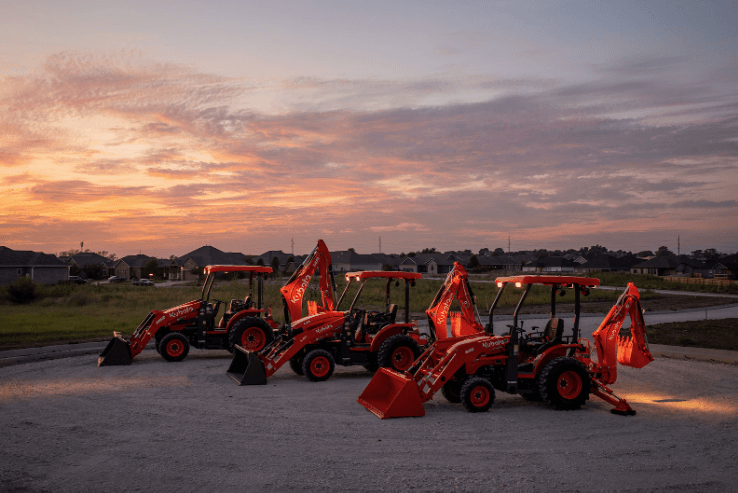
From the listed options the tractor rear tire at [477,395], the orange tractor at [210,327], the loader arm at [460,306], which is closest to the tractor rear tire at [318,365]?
the orange tractor at [210,327]

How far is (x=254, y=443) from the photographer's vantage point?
843 centimetres

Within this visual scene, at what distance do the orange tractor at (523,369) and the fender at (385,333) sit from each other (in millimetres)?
2832

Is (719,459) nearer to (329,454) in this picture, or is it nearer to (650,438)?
(650,438)

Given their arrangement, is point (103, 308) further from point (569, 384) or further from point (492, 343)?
point (569, 384)

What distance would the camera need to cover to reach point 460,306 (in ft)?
49.2

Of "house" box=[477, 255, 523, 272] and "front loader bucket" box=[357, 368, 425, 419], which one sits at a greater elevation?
"house" box=[477, 255, 523, 272]

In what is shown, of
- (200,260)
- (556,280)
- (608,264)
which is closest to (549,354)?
(556,280)

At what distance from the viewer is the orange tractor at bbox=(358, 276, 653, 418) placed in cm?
1048

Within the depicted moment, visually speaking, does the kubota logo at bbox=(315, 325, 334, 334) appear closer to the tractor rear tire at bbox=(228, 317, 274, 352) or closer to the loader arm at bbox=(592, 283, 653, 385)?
the tractor rear tire at bbox=(228, 317, 274, 352)

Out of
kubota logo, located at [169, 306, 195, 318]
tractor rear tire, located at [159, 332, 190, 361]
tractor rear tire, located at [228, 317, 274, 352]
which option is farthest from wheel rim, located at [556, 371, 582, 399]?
kubota logo, located at [169, 306, 195, 318]

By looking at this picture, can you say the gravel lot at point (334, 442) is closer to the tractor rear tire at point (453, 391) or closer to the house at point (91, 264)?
the tractor rear tire at point (453, 391)

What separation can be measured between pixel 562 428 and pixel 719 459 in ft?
7.50

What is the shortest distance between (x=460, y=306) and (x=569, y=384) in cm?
449

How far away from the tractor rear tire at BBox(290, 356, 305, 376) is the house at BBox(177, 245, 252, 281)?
69.2 metres
